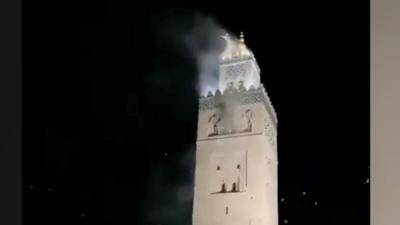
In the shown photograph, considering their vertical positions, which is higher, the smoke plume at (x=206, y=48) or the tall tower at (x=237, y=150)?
the smoke plume at (x=206, y=48)

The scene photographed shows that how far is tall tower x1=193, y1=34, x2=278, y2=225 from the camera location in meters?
2.05

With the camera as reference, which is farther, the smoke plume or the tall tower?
the smoke plume

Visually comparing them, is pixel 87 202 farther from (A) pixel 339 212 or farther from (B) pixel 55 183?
(A) pixel 339 212

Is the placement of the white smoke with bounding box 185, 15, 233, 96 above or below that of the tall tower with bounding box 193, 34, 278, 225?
above

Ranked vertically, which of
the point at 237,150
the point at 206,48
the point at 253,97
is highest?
the point at 206,48

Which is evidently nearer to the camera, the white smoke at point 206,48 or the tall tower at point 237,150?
the tall tower at point 237,150

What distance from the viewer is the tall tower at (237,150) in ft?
6.72

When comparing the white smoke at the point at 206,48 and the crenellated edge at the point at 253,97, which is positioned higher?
the white smoke at the point at 206,48

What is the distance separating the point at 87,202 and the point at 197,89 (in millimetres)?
514

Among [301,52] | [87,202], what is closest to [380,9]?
[301,52]

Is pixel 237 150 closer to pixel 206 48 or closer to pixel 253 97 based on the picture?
pixel 253 97

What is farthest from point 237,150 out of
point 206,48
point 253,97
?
point 206,48

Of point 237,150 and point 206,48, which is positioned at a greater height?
point 206,48

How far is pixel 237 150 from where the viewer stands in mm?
2090
